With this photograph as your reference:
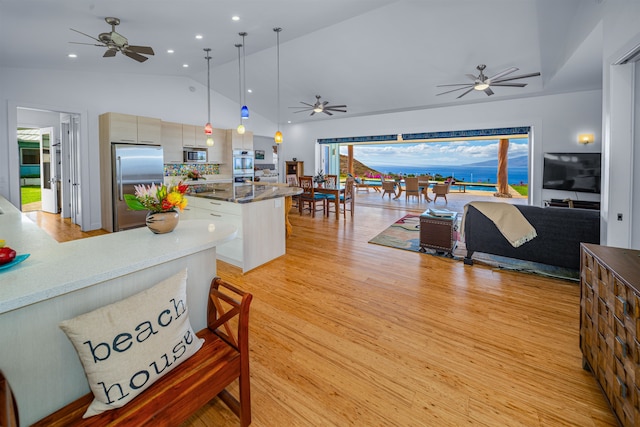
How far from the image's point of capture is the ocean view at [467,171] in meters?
12.9

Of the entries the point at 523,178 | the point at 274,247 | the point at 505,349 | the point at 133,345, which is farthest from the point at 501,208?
the point at 523,178

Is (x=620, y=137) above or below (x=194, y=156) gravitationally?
below

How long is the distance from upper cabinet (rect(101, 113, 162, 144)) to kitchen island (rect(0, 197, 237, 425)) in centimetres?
471

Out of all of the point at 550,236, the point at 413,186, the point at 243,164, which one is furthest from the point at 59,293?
the point at 413,186

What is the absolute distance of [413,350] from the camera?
2.00 metres

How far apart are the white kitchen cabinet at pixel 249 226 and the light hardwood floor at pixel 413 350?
0.60 feet

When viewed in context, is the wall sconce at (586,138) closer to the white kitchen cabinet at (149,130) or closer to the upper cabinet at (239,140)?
the upper cabinet at (239,140)

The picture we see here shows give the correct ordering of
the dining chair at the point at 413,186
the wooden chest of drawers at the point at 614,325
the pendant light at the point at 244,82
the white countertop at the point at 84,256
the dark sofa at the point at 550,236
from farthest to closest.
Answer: the dining chair at the point at 413,186 < the pendant light at the point at 244,82 < the dark sofa at the point at 550,236 < the wooden chest of drawers at the point at 614,325 < the white countertop at the point at 84,256

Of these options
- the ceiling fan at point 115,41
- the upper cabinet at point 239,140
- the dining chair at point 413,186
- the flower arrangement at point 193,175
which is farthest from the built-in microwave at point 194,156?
the dining chair at point 413,186

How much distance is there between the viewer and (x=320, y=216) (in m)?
6.92

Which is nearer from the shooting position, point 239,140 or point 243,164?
point 239,140

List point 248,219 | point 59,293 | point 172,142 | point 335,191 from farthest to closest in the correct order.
Result: point 172,142 → point 335,191 → point 248,219 → point 59,293

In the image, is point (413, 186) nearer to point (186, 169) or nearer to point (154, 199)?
point (186, 169)

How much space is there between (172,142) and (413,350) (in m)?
6.79
